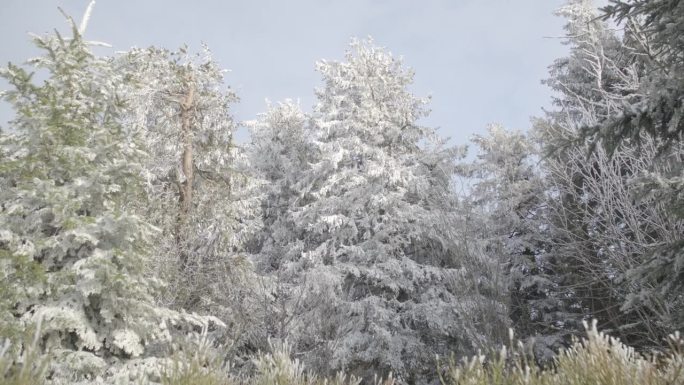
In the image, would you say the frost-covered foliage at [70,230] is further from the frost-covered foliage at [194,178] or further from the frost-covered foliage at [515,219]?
the frost-covered foliage at [515,219]

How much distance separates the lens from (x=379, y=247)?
51.0ft

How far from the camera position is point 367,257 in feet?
50.8

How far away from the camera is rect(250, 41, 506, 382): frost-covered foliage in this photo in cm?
1314

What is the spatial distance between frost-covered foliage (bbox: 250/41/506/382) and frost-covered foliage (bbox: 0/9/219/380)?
16.9ft

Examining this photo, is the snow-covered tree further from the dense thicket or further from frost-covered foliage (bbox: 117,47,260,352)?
frost-covered foliage (bbox: 117,47,260,352)

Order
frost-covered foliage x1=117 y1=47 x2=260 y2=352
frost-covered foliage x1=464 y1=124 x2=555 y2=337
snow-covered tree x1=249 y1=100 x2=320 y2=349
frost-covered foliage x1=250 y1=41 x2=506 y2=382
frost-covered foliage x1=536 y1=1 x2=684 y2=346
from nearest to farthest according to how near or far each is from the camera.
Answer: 1. frost-covered foliage x1=536 y1=1 x2=684 y2=346
2. frost-covered foliage x1=117 y1=47 x2=260 y2=352
3. frost-covered foliage x1=250 y1=41 x2=506 y2=382
4. frost-covered foliage x1=464 y1=124 x2=555 y2=337
5. snow-covered tree x1=249 y1=100 x2=320 y2=349

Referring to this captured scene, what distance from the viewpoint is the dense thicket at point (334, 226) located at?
19.1ft

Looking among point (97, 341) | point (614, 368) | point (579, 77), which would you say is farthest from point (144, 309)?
point (579, 77)

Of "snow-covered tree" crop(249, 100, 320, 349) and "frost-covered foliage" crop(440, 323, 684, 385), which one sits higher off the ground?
"snow-covered tree" crop(249, 100, 320, 349)

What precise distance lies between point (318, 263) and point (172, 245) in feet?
17.5

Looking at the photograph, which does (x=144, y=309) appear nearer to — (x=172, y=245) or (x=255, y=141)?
(x=172, y=245)

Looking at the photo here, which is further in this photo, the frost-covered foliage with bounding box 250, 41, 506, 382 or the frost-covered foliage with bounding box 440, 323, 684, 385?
the frost-covered foliage with bounding box 250, 41, 506, 382

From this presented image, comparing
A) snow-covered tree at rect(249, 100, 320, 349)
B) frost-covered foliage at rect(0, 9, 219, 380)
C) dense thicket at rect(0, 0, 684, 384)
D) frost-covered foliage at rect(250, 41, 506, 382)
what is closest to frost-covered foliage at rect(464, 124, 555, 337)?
dense thicket at rect(0, 0, 684, 384)

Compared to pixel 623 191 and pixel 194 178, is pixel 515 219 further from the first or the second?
pixel 194 178
